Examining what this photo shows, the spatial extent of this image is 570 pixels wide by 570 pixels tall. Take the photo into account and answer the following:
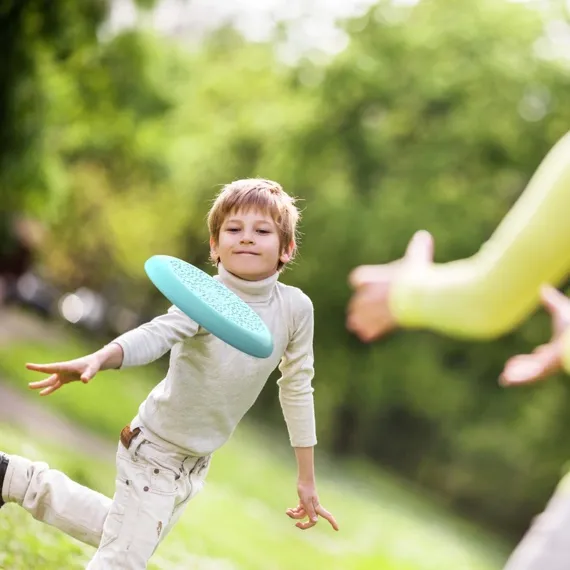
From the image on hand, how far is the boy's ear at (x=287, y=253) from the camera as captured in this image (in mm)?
1879

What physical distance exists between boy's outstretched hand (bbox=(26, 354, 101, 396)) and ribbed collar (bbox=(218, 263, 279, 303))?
39 centimetres

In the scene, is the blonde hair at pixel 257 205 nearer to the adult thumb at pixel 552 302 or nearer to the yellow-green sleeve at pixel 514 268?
the yellow-green sleeve at pixel 514 268

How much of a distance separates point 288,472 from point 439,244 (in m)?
2.04

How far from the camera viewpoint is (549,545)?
1734 millimetres

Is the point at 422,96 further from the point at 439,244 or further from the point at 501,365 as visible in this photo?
the point at 501,365

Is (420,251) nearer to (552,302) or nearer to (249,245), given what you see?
(552,302)

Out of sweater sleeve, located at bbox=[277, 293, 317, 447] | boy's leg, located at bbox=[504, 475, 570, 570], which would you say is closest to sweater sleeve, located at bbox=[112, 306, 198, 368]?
sweater sleeve, located at bbox=[277, 293, 317, 447]

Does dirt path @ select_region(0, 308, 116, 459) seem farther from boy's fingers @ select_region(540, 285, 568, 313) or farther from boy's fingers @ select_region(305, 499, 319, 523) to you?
boy's fingers @ select_region(305, 499, 319, 523)

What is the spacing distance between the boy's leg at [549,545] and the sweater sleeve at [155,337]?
2.26 feet

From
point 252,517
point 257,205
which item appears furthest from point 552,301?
point 252,517


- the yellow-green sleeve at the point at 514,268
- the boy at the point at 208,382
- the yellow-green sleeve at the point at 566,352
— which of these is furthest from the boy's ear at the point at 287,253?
the yellow-green sleeve at the point at 566,352

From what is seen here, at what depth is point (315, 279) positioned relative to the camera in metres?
7.89

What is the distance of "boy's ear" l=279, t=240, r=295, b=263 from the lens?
1879mm

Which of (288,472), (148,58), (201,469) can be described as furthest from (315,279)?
(201,469)
